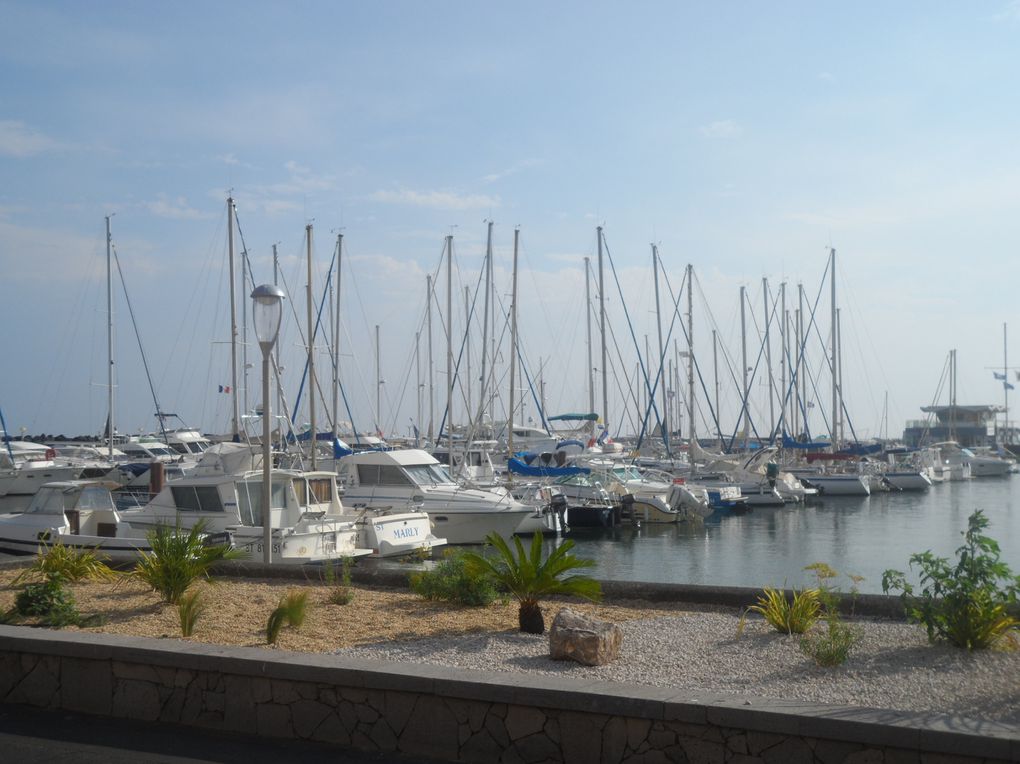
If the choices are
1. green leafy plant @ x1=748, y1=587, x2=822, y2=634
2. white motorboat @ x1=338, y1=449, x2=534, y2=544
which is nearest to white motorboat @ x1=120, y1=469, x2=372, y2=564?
white motorboat @ x1=338, y1=449, x2=534, y2=544

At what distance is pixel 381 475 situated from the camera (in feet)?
111

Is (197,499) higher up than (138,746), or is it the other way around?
(197,499)

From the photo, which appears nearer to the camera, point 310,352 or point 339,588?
point 339,588

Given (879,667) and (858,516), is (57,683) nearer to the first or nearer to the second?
(879,667)

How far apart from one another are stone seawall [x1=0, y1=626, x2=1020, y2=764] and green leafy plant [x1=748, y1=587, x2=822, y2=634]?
3235mm

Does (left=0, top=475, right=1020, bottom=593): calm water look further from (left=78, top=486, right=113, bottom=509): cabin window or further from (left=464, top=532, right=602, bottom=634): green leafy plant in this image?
(left=464, top=532, right=602, bottom=634): green leafy plant

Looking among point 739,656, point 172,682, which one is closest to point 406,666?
point 172,682

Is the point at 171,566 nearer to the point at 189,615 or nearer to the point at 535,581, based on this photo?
the point at 189,615

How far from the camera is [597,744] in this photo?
22.1 feet

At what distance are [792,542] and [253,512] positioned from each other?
2281 cm

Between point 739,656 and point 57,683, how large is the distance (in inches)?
232

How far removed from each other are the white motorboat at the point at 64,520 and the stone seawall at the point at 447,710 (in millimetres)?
15476

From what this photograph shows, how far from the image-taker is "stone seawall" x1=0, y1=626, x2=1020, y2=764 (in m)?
6.16

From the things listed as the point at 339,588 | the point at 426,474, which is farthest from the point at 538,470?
the point at 339,588
